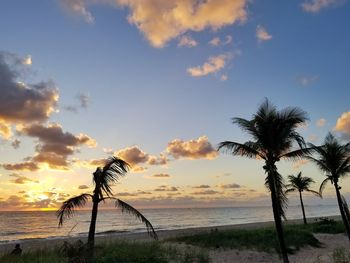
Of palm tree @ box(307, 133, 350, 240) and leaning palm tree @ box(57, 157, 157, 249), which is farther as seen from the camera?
palm tree @ box(307, 133, 350, 240)

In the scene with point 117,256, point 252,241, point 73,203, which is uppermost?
point 73,203

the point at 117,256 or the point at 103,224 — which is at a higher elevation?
the point at 103,224

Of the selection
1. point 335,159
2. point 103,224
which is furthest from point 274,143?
point 103,224

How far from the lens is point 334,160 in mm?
22953

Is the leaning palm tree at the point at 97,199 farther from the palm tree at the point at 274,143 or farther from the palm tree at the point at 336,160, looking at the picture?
the palm tree at the point at 336,160

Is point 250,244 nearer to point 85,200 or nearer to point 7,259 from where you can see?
point 85,200

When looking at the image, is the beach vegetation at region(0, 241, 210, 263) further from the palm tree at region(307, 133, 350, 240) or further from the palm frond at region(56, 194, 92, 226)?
the palm tree at region(307, 133, 350, 240)

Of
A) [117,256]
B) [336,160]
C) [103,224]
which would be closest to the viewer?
[117,256]

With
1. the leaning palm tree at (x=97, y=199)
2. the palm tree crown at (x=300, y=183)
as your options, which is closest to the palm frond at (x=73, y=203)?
the leaning palm tree at (x=97, y=199)

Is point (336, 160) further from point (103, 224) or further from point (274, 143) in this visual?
point (103, 224)

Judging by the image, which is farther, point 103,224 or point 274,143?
point 103,224

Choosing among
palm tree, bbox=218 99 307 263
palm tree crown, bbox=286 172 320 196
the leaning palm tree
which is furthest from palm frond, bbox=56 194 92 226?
palm tree crown, bbox=286 172 320 196

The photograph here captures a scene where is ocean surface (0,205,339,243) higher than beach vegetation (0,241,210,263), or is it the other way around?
ocean surface (0,205,339,243)

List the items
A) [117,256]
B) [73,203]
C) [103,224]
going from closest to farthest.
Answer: [73,203], [117,256], [103,224]
